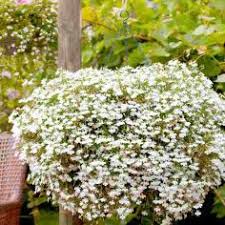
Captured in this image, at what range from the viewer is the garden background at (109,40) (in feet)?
8.81

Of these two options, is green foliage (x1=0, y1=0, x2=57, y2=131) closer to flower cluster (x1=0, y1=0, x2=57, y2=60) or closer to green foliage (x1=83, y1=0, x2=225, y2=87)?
flower cluster (x1=0, y1=0, x2=57, y2=60)

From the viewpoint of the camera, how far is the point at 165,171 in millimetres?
1969

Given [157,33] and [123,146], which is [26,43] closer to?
[157,33]

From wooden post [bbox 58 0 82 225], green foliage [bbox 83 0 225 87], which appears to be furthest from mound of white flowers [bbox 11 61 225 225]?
green foliage [bbox 83 0 225 87]

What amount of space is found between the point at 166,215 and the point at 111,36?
1.09 m

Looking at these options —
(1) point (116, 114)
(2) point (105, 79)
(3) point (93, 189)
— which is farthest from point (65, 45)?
(3) point (93, 189)

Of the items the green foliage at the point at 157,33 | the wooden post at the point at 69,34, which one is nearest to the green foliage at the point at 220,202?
the green foliage at the point at 157,33

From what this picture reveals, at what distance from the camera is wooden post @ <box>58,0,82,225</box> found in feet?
7.64

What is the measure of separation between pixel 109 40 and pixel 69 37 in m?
0.52

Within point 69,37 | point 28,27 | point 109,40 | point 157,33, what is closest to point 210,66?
point 157,33

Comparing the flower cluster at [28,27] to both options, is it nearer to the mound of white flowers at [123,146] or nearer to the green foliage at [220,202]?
the mound of white flowers at [123,146]

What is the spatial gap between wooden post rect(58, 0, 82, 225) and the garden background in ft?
1.16

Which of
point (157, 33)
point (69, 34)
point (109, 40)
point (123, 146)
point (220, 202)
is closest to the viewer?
point (123, 146)

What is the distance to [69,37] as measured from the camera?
235 cm
